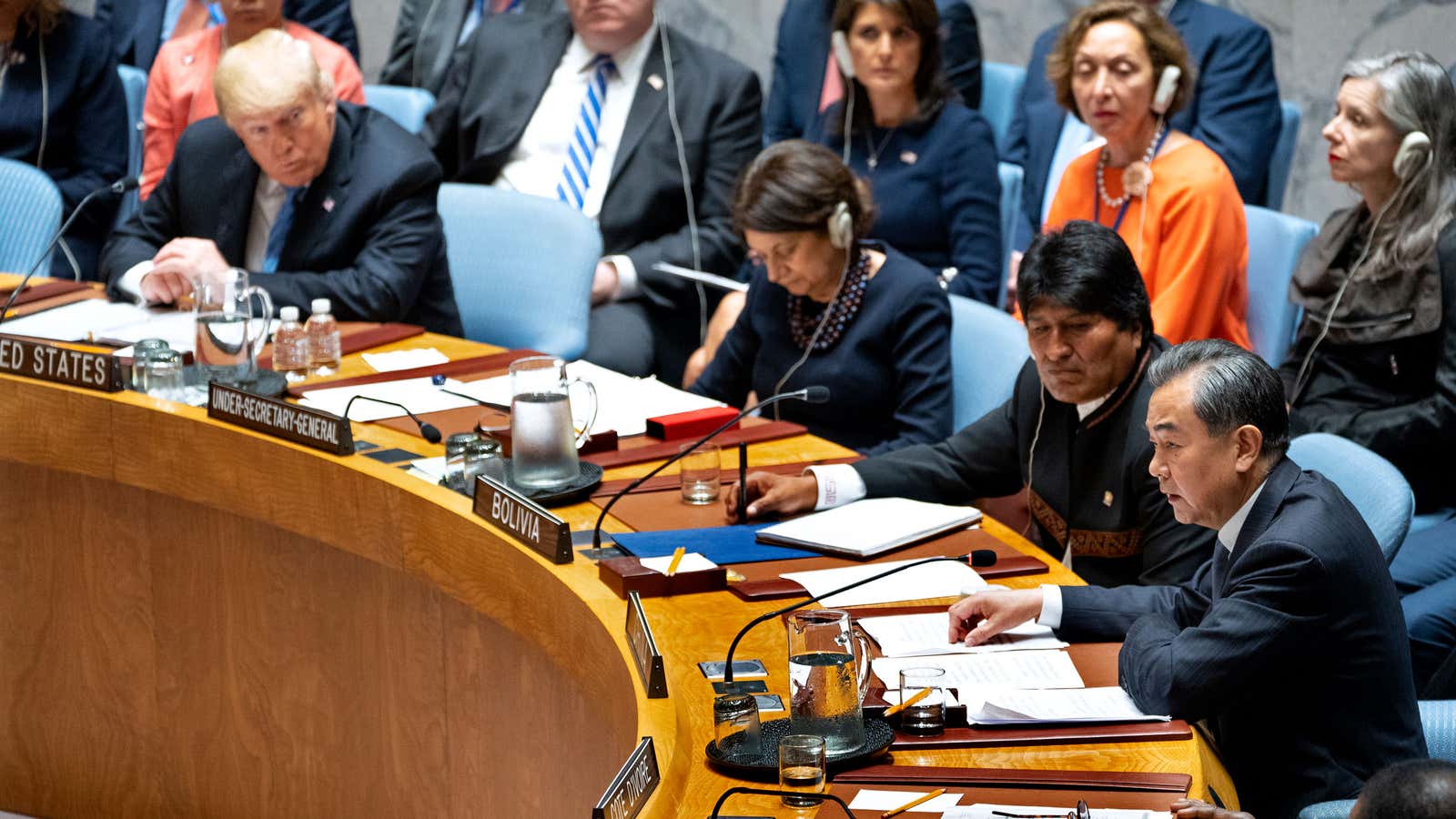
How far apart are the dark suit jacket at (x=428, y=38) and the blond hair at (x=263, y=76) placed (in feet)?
5.47

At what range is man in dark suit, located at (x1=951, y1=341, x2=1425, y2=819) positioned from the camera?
1.75 meters

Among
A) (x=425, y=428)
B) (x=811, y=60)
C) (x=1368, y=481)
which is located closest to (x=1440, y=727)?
(x=1368, y=481)

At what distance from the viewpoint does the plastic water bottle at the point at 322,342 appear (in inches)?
123

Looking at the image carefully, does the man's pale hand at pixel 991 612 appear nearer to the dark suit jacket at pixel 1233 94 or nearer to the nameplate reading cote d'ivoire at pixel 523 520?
the nameplate reading cote d'ivoire at pixel 523 520

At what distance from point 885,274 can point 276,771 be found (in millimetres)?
1376

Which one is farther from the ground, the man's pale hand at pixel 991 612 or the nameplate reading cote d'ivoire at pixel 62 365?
the man's pale hand at pixel 991 612

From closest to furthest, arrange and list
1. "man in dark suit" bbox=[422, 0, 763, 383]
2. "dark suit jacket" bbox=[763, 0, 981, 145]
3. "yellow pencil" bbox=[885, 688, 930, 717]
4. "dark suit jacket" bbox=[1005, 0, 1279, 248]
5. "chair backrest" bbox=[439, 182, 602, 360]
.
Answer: "yellow pencil" bbox=[885, 688, 930, 717] < "chair backrest" bbox=[439, 182, 602, 360] < "dark suit jacket" bbox=[1005, 0, 1279, 248] < "man in dark suit" bbox=[422, 0, 763, 383] < "dark suit jacket" bbox=[763, 0, 981, 145]

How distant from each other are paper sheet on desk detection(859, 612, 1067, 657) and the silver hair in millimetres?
1479

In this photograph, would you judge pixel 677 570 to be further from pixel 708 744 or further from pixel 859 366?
pixel 859 366

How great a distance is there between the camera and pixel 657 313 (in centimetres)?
425

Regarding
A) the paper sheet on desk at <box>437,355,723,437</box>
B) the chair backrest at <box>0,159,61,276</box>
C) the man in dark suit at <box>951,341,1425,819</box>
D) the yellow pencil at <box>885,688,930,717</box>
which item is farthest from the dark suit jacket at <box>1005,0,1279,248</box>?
the yellow pencil at <box>885,688,930,717</box>

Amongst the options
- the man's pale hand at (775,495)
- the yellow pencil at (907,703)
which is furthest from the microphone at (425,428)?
the yellow pencil at (907,703)

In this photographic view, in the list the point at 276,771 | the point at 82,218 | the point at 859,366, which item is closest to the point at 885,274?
the point at 859,366

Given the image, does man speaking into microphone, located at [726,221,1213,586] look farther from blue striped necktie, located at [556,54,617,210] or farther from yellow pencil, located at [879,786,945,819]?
blue striped necktie, located at [556,54,617,210]
